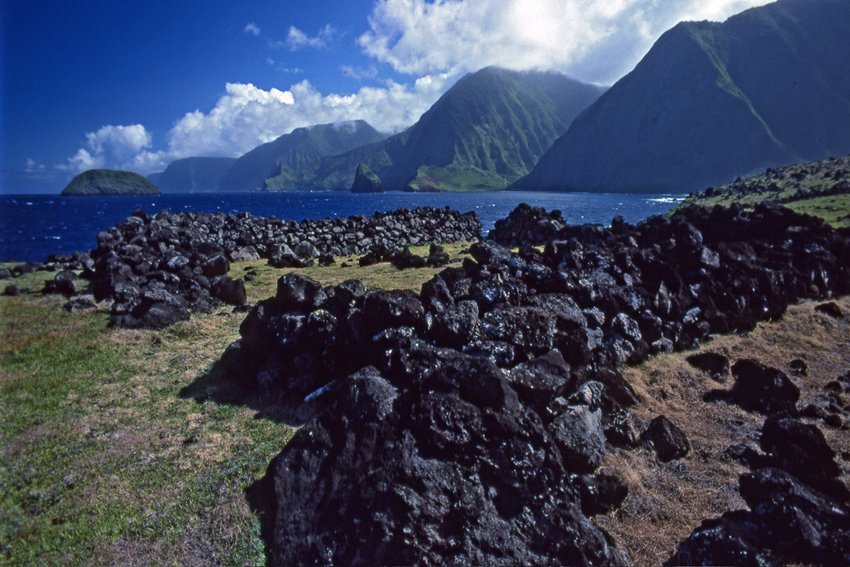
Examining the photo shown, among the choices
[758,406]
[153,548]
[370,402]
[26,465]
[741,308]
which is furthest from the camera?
[741,308]

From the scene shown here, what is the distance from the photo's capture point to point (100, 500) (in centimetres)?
782

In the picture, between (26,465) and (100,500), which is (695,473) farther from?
(26,465)

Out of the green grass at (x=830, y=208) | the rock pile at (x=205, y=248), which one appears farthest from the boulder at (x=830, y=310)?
the green grass at (x=830, y=208)

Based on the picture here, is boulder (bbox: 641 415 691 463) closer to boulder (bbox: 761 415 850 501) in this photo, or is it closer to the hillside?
boulder (bbox: 761 415 850 501)

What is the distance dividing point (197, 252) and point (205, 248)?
1811 mm

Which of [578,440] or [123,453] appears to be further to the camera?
[123,453]

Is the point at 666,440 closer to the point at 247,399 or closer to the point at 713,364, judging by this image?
the point at 713,364

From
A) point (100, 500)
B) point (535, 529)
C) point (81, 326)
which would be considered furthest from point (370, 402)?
point (81, 326)

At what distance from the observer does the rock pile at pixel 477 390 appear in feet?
20.3

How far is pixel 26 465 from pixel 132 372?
4.53 meters

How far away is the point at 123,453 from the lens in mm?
9219

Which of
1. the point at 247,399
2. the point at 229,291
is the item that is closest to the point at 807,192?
the point at 229,291

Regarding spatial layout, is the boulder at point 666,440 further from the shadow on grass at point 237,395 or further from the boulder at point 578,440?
Answer: the shadow on grass at point 237,395

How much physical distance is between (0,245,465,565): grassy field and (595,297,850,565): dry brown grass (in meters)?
6.37
